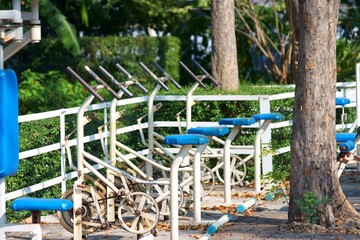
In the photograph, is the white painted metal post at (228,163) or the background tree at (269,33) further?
the background tree at (269,33)

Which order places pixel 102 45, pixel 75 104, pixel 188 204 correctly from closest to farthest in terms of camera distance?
pixel 188 204 < pixel 75 104 < pixel 102 45

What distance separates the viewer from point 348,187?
14734mm

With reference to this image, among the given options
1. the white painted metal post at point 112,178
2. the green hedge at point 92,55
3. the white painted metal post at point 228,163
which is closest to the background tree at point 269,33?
the green hedge at point 92,55

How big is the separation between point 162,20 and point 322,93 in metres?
17.8

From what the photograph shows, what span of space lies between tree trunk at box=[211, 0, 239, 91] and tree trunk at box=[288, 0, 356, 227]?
541 centimetres

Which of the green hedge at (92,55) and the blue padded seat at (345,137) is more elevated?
the green hedge at (92,55)

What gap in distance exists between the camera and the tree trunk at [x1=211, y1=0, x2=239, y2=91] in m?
16.5

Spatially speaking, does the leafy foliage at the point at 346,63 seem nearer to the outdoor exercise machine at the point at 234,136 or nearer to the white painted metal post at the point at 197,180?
the outdoor exercise machine at the point at 234,136

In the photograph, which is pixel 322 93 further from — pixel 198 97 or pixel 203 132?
pixel 198 97

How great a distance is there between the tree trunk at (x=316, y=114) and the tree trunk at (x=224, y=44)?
541 cm

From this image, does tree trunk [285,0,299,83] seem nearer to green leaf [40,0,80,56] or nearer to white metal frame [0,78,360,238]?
white metal frame [0,78,360,238]

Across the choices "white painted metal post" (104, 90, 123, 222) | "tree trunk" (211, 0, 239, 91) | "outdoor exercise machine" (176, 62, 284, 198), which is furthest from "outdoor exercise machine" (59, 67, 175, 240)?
"tree trunk" (211, 0, 239, 91)

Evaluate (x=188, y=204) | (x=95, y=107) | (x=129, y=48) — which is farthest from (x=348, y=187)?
(x=129, y=48)

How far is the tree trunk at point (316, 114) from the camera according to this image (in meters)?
11.0
